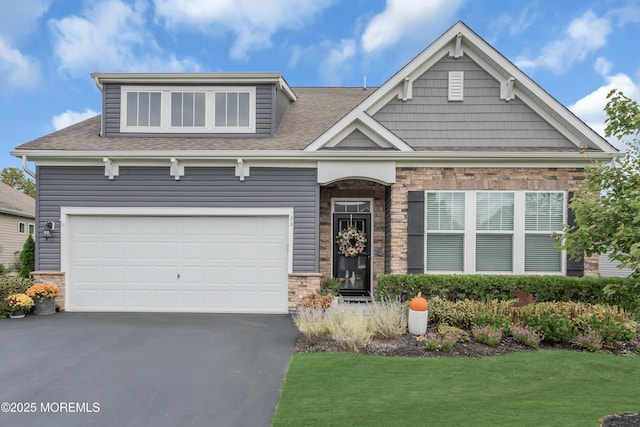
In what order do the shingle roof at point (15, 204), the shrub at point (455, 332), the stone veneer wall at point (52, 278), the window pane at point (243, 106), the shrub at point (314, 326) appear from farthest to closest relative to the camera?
the shingle roof at point (15, 204) → the window pane at point (243, 106) → the stone veneer wall at point (52, 278) → the shrub at point (314, 326) → the shrub at point (455, 332)

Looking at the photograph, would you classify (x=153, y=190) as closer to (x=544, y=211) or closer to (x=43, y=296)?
(x=43, y=296)

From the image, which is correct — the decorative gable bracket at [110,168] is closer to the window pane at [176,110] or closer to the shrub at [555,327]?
the window pane at [176,110]

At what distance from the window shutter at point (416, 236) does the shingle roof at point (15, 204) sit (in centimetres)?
2054

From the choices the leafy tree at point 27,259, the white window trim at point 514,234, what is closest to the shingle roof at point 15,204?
the leafy tree at point 27,259

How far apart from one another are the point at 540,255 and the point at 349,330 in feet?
17.9

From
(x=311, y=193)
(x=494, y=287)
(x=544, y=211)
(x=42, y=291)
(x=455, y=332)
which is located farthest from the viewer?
(x=311, y=193)

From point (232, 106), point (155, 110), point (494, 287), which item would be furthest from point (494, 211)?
point (155, 110)

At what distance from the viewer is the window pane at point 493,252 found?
365 inches

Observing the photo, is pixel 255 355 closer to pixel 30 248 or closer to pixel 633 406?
pixel 633 406

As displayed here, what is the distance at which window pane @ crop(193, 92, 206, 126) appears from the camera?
1044 centimetres

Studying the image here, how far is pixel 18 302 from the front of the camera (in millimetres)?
8891

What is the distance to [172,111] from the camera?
10.4 meters

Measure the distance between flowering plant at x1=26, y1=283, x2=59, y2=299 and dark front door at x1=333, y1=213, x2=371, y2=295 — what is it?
22.9 ft

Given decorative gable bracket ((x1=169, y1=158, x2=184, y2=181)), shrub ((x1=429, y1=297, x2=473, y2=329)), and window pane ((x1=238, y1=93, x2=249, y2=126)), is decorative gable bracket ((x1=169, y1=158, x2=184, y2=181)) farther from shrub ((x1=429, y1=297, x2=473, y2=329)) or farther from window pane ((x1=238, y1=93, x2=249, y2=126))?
shrub ((x1=429, y1=297, x2=473, y2=329))
